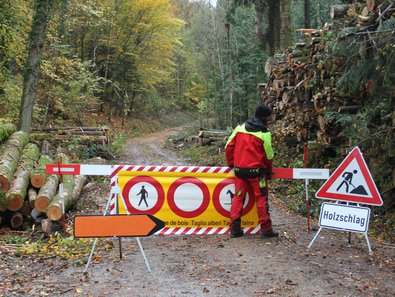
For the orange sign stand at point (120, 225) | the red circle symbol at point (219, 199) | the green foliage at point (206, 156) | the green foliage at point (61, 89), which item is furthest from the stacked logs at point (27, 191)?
the green foliage at point (61, 89)

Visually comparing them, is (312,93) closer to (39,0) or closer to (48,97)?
(39,0)

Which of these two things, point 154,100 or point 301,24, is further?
point 154,100

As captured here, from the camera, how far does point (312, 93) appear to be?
13305mm

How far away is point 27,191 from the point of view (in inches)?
390

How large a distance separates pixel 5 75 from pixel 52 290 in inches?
629

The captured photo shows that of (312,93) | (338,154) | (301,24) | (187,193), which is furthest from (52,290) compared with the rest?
(301,24)

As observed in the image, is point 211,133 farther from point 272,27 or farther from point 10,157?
point 10,157

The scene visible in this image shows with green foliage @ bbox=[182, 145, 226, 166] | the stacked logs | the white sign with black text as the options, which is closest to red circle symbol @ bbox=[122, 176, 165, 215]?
the stacked logs

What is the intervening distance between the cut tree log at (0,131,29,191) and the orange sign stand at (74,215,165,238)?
4.16m

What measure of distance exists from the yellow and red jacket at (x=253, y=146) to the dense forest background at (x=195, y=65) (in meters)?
1.92

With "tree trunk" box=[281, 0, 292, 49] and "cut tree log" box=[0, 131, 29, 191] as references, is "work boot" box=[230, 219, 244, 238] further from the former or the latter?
"tree trunk" box=[281, 0, 292, 49]

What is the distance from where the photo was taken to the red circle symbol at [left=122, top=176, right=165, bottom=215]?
307 inches


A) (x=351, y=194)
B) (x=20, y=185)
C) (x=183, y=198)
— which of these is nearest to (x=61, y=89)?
(x=20, y=185)

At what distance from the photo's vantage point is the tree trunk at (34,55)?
16.8m
